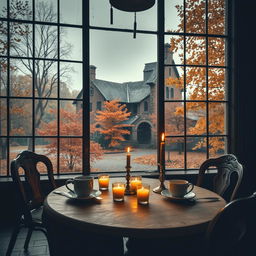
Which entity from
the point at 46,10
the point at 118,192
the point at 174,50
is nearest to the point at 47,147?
the point at 46,10

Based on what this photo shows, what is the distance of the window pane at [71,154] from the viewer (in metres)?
2.62

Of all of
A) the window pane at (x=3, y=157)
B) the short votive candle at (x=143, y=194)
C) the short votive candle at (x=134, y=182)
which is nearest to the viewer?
the short votive candle at (x=143, y=194)

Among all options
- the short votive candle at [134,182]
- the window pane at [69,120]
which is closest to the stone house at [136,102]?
the window pane at [69,120]

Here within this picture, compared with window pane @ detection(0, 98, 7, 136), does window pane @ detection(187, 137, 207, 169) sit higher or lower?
lower

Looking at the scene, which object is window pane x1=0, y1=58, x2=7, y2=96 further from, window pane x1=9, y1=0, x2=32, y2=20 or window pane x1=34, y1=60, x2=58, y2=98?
window pane x1=9, y1=0, x2=32, y2=20

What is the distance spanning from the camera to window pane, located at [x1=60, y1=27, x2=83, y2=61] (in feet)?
8.45

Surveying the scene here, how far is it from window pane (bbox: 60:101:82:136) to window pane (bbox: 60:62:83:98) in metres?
0.11

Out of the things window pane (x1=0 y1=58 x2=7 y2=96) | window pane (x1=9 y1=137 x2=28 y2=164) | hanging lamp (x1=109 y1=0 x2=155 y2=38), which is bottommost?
window pane (x1=9 y1=137 x2=28 y2=164)

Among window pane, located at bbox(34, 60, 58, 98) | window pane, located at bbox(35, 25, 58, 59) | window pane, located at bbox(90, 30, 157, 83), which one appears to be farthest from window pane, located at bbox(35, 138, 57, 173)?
window pane, located at bbox(90, 30, 157, 83)

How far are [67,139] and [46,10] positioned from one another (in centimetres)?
145

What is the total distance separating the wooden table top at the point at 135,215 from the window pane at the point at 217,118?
1707mm

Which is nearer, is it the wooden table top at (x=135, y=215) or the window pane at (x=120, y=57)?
the wooden table top at (x=135, y=215)

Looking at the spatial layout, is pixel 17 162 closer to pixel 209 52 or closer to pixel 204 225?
pixel 204 225

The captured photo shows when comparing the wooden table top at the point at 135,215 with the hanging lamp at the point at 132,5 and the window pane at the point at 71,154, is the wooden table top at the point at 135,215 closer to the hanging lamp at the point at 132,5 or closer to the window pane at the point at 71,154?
the hanging lamp at the point at 132,5
